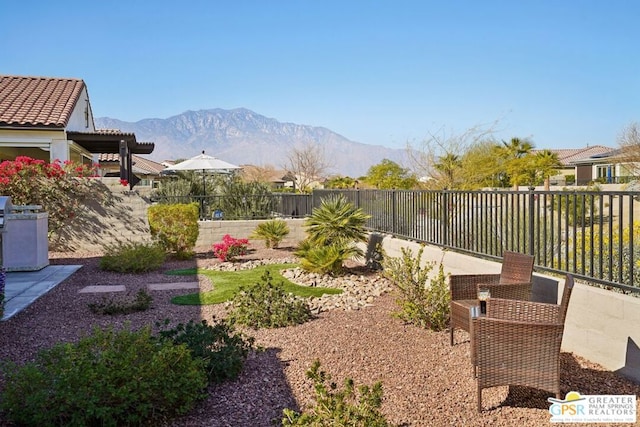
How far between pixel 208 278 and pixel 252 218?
689 centimetres

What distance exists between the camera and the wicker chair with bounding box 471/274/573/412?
3828 millimetres

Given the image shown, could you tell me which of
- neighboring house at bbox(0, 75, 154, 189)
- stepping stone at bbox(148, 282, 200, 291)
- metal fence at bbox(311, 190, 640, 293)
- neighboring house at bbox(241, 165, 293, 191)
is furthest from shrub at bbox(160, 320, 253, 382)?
neighboring house at bbox(241, 165, 293, 191)

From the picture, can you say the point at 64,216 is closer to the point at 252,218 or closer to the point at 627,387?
the point at 252,218

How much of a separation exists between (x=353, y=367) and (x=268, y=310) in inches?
78.8

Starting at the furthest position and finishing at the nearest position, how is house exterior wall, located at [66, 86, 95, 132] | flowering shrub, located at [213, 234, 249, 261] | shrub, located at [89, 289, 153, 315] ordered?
house exterior wall, located at [66, 86, 95, 132], flowering shrub, located at [213, 234, 249, 261], shrub, located at [89, 289, 153, 315]

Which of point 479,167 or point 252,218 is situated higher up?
point 479,167

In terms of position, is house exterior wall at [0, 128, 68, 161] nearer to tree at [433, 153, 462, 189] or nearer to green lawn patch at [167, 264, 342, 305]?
green lawn patch at [167, 264, 342, 305]

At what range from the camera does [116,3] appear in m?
19.4

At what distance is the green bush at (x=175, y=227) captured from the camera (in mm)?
13344

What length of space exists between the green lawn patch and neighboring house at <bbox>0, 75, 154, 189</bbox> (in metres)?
5.11

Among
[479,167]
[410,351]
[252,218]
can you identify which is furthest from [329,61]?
[410,351]

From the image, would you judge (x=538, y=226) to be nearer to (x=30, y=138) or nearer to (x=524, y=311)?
(x=524, y=311)

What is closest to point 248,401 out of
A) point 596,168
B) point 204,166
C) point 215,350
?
point 215,350

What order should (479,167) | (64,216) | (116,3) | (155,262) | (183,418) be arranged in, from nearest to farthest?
(183,418) → (155,262) → (64,216) → (116,3) → (479,167)
